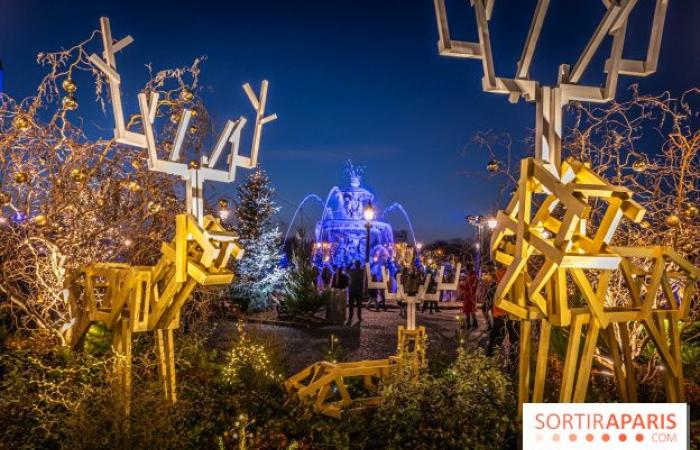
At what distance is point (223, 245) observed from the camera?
4609 mm

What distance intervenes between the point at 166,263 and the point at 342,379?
2.25m

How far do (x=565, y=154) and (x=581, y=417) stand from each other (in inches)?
206

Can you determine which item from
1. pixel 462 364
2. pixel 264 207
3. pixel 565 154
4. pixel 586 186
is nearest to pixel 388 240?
→ pixel 264 207

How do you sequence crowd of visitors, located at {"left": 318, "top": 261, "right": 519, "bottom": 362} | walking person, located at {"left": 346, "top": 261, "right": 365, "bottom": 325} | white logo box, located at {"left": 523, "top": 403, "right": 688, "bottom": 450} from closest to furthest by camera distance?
white logo box, located at {"left": 523, "top": 403, "right": 688, "bottom": 450} → crowd of visitors, located at {"left": 318, "top": 261, "right": 519, "bottom": 362} → walking person, located at {"left": 346, "top": 261, "right": 365, "bottom": 325}

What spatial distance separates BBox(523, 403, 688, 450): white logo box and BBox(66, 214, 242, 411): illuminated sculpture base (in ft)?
8.75

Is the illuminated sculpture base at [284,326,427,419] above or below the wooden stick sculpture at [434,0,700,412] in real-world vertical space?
below

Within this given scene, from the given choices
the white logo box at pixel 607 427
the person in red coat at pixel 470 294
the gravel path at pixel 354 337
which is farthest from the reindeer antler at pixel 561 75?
the person in red coat at pixel 470 294

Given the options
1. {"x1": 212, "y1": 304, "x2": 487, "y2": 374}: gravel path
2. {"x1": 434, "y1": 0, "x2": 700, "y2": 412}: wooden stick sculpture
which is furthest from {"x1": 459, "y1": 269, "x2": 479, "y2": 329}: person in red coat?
{"x1": 434, "y1": 0, "x2": 700, "y2": 412}: wooden stick sculpture

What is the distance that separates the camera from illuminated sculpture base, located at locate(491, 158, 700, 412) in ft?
12.1

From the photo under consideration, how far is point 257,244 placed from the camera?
62.6ft

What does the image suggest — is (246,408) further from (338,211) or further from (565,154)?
(338,211)

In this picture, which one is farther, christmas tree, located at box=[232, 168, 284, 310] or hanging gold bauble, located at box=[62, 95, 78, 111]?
christmas tree, located at box=[232, 168, 284, 310]

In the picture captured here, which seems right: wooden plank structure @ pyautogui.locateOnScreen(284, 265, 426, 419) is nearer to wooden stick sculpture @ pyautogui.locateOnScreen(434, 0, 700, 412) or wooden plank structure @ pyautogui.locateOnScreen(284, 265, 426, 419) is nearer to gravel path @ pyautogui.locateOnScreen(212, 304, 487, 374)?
wooden stick sculpture @ pyautogui.locateOnScreen(434, 0, 700, 412)

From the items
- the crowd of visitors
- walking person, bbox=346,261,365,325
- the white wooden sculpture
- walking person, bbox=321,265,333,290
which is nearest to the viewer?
the white wooden sculpture
